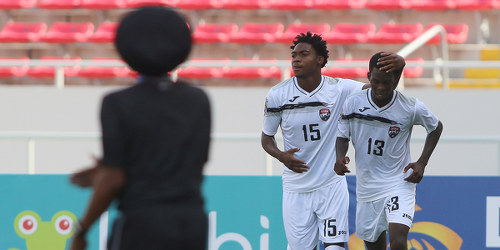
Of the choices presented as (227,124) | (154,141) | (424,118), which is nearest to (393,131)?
(424,118)

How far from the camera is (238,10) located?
55.4 ft

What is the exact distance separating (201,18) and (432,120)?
11039 millimetres

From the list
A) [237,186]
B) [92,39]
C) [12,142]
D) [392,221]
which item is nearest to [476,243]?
[392,221]

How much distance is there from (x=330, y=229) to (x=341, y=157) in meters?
0.60

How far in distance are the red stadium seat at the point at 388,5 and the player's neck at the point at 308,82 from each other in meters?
9.77

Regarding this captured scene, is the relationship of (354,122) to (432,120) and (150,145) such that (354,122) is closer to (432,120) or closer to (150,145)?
(432,120)

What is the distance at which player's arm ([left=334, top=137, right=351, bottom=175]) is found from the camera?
604 centimetres

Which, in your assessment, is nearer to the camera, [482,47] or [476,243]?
[476,243]

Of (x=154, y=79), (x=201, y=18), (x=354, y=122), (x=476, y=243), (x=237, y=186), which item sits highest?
(x=201, y=18)

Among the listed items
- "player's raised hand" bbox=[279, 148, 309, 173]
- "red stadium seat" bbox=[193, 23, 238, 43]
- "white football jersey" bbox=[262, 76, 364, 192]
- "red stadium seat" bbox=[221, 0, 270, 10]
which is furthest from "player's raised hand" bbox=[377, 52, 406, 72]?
"red stadium seat" bbox=[221, 0, 270, 10]

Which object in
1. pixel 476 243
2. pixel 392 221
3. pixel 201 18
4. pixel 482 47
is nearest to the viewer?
pixel 392 221

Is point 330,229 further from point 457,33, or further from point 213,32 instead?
point 213,32

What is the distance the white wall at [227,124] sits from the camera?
9.37 meters

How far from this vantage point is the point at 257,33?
1583cm
